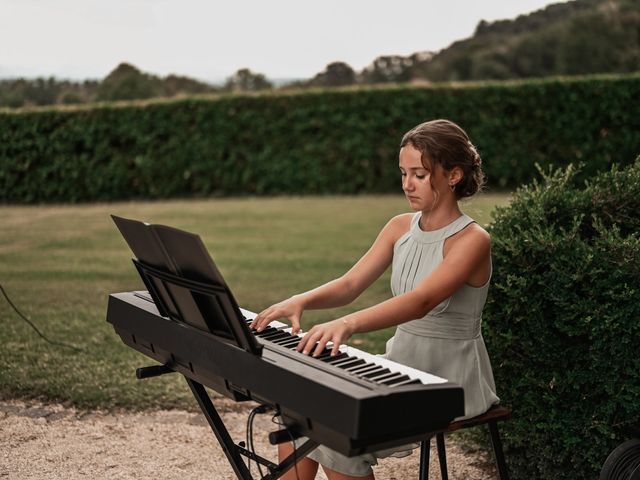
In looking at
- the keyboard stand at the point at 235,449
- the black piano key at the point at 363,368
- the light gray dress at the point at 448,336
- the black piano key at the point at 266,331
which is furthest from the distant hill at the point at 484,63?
the black piano key at the point at 363,368

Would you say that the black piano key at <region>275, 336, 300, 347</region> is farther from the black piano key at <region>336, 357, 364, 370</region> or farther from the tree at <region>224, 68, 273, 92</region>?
the tree at <region>224, 68, 273, 92</region>

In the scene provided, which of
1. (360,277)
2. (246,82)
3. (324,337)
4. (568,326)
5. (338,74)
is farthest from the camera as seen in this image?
(338,74)

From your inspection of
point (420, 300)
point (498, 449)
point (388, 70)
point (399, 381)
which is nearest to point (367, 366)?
point (399, 381)

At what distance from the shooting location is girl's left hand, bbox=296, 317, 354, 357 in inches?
97.5

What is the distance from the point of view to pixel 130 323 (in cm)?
314

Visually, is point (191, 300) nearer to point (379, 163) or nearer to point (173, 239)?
point (173, 239)

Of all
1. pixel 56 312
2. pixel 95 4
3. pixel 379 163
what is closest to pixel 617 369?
pixel 56 312

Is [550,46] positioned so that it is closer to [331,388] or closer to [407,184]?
[407,184]

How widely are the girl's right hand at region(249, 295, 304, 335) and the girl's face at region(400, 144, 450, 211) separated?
553 mm

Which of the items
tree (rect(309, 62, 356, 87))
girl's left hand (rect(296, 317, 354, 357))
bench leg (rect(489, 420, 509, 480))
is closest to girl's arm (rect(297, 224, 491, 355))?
girl's left hand (rect(296, 317, 354, 357))

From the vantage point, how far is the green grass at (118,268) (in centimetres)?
549

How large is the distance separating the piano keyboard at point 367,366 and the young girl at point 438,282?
140 mm

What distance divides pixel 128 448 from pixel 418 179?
2387mm

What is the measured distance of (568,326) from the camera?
3461 millimetres
